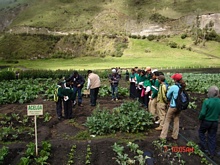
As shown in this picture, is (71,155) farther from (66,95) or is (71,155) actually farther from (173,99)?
(66,95)

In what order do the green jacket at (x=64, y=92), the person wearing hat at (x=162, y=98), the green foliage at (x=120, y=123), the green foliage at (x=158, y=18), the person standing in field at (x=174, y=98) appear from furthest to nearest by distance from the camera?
the green foliage at (x=158, y=18)
the green jacket at (x=64, y=92)
the green foliage at (x=120, y=123)
the person wearing hat at (x=162, y=98)
the person standing in field at (x=174, y=98)

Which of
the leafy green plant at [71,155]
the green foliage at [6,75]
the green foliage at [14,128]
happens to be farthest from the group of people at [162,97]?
the green foliage at [6,75]

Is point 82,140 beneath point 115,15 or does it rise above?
beneath

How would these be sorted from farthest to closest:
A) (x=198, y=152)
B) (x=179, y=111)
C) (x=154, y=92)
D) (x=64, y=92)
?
(x=64, y=92)
(x=154, y=92)
(x=179, y=111)
(x=198, y=152)

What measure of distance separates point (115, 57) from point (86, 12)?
235ft

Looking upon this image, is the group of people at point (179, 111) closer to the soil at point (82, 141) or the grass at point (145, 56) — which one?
the soil at point (82, 141)

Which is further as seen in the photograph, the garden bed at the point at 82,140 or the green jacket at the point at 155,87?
the green jacket at the point at 155,87

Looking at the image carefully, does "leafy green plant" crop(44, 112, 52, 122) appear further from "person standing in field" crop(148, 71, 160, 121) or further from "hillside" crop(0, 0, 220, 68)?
"hillside" crop(0, 0, 220, 68)

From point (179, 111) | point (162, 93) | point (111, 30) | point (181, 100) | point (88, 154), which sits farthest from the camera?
point (111, 30)

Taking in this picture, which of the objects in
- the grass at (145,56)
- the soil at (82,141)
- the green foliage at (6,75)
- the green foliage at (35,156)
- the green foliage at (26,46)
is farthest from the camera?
the green foliage at (26,46)

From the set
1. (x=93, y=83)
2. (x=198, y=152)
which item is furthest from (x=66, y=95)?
(x=198, y=152)

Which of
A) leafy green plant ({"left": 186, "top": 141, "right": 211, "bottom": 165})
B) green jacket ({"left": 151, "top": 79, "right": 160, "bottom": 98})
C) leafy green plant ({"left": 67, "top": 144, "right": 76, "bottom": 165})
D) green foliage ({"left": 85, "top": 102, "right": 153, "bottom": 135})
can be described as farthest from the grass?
leafy green plant ({"left": 67, "top": 144, "right": 76, "bottom": 165})

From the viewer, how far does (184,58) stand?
76.9 metres

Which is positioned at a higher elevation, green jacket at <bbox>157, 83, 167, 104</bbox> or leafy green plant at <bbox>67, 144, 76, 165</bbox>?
green jacket at <bbox>157, 83, 167, 104</bbox>
